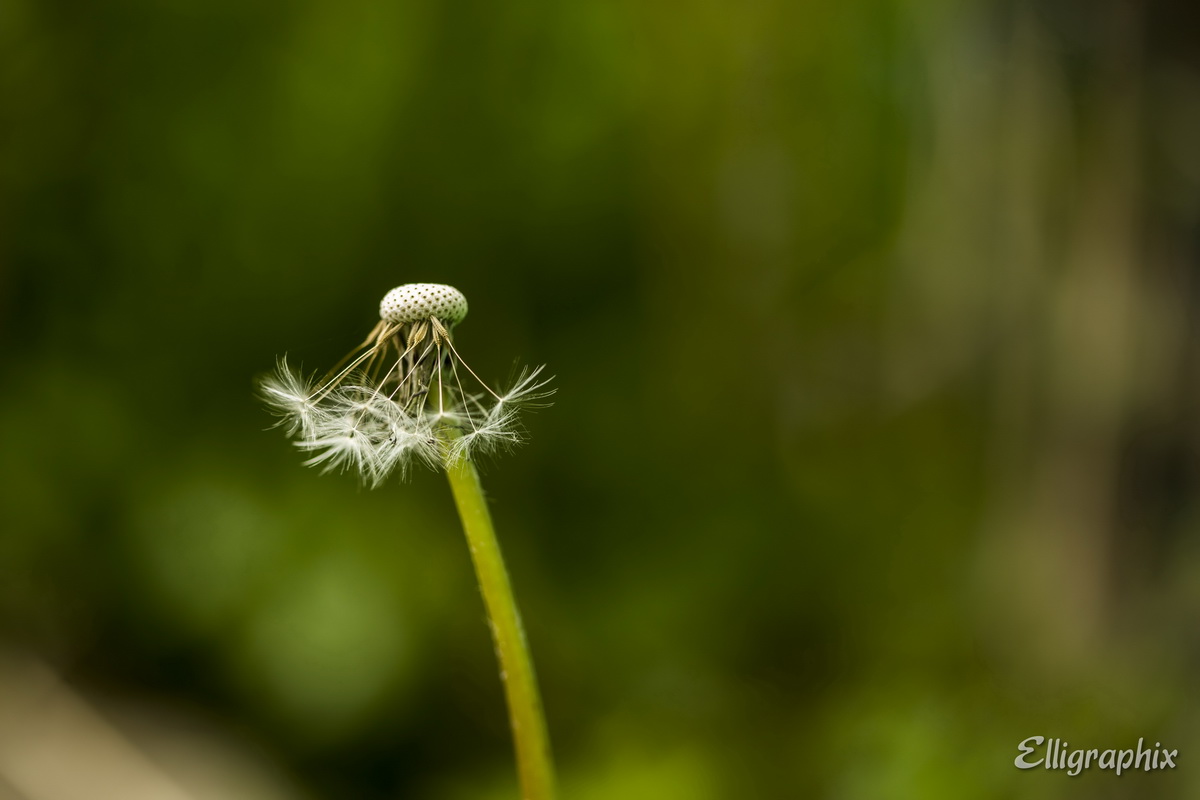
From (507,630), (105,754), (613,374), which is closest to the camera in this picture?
(507,630)

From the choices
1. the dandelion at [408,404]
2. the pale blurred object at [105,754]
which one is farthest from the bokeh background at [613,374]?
the dandelion at [408,404]

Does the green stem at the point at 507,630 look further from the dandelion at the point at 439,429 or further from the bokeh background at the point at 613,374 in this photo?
the bokeh background at the point at 613,374

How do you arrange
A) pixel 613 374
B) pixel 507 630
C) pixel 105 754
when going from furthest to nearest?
1. pixel 613 374
2. pixel 105 754
3. pixel 507 630

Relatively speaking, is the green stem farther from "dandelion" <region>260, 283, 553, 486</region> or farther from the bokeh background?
the bokeh background

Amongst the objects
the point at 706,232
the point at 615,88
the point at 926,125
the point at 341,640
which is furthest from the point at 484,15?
the point at 341,640

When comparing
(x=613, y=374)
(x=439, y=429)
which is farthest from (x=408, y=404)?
(x=613, y=374)

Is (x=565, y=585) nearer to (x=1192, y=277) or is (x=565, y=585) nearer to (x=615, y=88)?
(x=615, y=88)

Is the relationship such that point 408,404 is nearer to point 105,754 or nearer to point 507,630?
point 507,630
